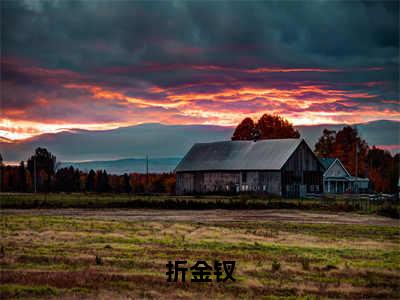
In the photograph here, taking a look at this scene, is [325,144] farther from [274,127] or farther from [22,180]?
[22,180]

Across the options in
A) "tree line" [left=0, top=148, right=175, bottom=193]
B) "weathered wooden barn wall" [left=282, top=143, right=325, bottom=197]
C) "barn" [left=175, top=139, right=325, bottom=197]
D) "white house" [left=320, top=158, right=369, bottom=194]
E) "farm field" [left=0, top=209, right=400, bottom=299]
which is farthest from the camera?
"tree line" [left=0, top=148, right=175, bottom=193]

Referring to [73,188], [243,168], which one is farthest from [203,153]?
[73,188]

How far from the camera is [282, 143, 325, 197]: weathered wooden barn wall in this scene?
247ft

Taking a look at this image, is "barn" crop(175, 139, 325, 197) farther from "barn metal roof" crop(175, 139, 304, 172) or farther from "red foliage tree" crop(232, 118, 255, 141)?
"red foliage tree" crop(232, 118, 255, 141)

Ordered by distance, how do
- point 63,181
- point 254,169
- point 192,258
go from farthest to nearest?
1. point 63,181
2. point 254,169
3. point 192,258

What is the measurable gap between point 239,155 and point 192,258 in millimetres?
62022

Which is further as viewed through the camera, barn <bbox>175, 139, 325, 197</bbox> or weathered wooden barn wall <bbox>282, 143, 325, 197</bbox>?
barn <bbox>175, 139, 325, 197</bbox>

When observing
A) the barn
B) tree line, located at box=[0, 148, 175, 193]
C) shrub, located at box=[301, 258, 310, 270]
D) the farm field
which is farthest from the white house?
shrub, located at box=[301, 258, 310, 270]

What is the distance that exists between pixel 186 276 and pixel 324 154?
10289 centimetres

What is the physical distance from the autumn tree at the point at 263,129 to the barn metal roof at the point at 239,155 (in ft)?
51.7

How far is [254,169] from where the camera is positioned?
77.0 m

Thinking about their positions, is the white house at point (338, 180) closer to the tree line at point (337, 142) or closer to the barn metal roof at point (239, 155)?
the tree line at point (337, 142)

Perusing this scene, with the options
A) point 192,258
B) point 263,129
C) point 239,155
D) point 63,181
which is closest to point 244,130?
point 263,129

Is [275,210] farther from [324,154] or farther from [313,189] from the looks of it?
[324,154]
